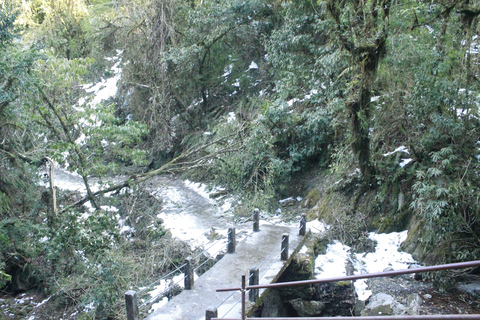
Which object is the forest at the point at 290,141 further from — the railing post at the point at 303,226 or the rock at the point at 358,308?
the rock at the point at 358,308

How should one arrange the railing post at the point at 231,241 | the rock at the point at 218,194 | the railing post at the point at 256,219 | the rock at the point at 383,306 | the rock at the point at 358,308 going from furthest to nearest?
the rock at the point at 218,194 → the railing post at the point at 256,219 → the railing post at the point at 231,241 → the rock at the point at 358,308 → the rock at the point at 383,306

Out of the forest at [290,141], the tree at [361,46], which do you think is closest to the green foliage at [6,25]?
the forest at [290,141]

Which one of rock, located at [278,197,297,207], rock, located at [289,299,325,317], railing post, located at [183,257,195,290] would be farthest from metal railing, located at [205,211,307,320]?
rock, located at [278,197,297,207]

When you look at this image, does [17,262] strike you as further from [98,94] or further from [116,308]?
[98,94]

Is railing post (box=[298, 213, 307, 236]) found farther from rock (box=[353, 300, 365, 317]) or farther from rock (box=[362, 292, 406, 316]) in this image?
rock (box=[362, 292, 406, 316])

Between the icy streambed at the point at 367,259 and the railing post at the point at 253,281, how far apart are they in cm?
210

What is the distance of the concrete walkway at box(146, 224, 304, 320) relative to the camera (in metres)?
6.04

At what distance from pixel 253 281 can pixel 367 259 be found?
3.58 m

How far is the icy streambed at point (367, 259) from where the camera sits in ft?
26.2

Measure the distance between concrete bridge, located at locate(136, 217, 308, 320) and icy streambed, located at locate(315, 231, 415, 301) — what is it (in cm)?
77

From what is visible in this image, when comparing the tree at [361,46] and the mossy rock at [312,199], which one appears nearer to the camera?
the tree at [361,46]

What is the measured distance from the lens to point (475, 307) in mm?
6094

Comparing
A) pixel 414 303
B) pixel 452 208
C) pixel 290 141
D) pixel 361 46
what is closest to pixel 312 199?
pixel 290 141

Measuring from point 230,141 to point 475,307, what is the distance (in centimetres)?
917
